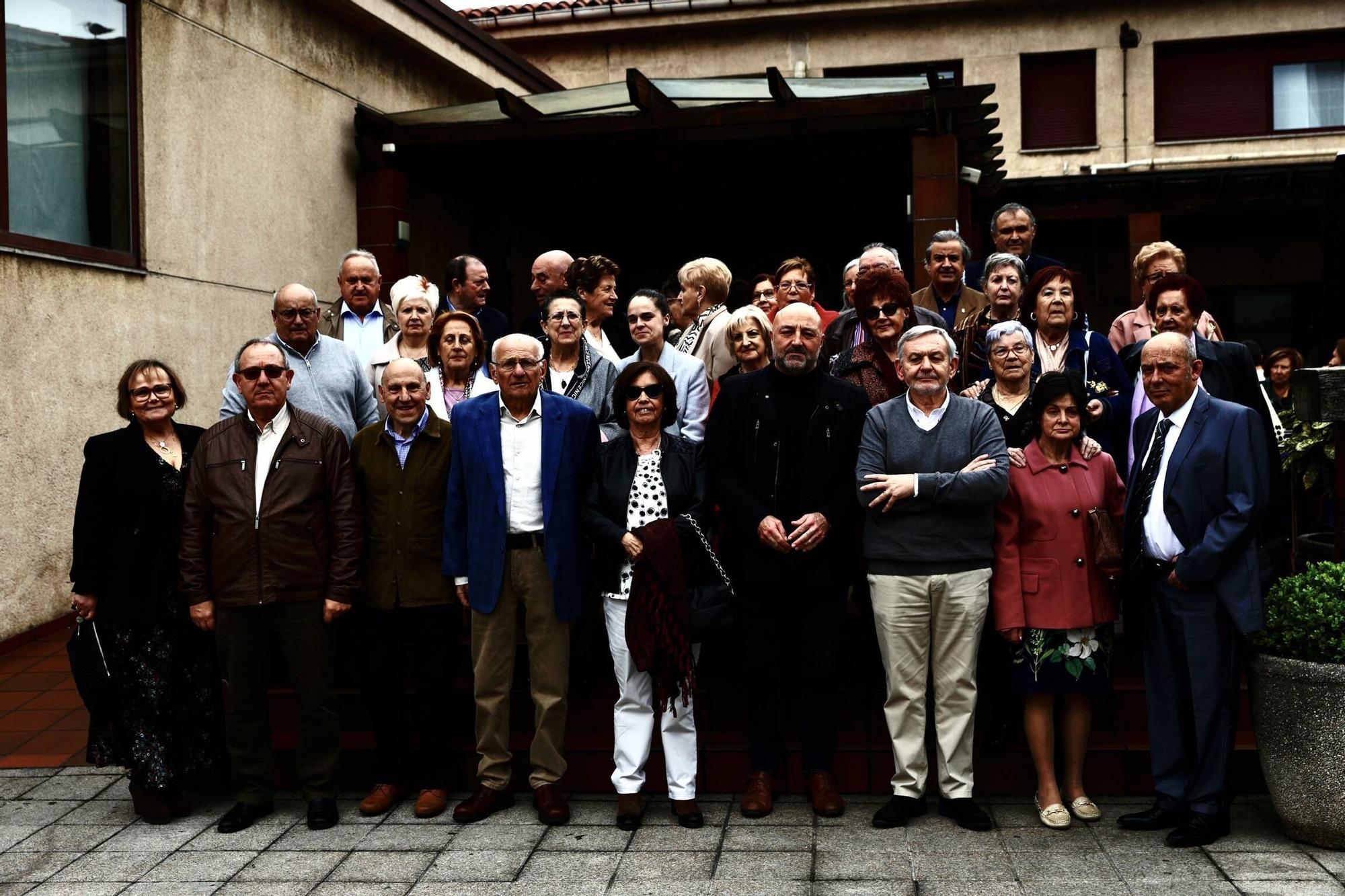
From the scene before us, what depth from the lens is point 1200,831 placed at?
4.59 meters

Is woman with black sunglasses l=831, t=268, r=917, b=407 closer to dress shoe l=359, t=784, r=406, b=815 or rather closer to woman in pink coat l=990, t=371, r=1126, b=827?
woman in pink coat l=990, t=371, r=1126, b=827

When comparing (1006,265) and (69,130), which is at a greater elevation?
(69,130)

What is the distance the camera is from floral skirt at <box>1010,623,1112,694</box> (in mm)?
4887

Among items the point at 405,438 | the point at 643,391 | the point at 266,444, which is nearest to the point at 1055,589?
the point at 643,391

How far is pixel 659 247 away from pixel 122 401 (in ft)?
38.5

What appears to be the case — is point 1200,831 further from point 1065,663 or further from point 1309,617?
point 1309,617

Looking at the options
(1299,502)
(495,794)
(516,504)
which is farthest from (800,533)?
(1299,502)

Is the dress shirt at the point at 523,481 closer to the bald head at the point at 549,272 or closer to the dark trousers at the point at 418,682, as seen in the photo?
the dark trousers at the point at 418,682

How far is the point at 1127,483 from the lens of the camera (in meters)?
5.07

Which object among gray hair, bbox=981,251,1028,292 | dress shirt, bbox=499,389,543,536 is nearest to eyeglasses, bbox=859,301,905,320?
gray hair, bbox=981,251,1028,292

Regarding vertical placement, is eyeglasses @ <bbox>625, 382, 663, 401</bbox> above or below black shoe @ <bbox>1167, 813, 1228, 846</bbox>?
above

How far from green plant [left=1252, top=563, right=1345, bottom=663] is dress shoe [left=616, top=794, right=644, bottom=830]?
252 cm

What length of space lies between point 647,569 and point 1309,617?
250 cm

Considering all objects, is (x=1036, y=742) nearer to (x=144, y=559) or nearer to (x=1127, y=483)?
(x=1127, y=483)
